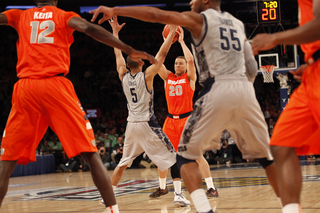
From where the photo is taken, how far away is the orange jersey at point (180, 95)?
6.59 metres

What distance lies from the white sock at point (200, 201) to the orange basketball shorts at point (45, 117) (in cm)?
105

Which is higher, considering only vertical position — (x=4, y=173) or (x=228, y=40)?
(x=228, y=40)

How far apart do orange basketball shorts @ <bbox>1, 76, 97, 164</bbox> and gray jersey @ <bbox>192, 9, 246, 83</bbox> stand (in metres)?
1.25

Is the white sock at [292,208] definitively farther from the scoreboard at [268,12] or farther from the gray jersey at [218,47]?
the scoreboard at [268,12]

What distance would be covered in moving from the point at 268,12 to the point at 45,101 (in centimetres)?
1034

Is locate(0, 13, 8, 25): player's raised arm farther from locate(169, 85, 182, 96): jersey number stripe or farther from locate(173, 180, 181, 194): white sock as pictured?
locate(169, 85, 182, 96): jersey number stripe

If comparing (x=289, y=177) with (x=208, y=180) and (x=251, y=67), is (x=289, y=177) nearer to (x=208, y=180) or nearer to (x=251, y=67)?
(x=251, y=67)

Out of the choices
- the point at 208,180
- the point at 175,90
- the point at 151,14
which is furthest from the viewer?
the point at 175,90

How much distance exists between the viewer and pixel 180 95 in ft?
21.6

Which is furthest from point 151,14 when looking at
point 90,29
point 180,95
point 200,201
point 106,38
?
point 180,95

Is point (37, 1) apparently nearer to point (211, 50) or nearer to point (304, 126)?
point (211, 50)

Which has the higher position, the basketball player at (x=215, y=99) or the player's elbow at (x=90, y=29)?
the player's elbow at (x=90, y=29)

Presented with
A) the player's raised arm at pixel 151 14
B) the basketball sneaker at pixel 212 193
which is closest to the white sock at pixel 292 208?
the player's raised arm at pixel 151 14

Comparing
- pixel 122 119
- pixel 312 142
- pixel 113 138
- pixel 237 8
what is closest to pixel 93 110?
pixel 122 119
